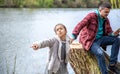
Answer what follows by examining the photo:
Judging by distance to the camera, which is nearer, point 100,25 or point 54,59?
point 54,59

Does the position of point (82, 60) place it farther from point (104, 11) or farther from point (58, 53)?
point (58, 53)

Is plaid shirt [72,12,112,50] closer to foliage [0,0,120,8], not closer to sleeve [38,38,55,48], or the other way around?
sleeve [38,38,55,48]

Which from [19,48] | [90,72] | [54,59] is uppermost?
[54,59]

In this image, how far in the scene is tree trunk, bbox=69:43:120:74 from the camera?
17.7ft

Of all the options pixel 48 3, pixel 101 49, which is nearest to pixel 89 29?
pixel 101 49

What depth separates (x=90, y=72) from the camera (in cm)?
546

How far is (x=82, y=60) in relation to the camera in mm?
5461

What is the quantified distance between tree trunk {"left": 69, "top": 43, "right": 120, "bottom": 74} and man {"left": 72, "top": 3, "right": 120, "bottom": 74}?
0.49 feet

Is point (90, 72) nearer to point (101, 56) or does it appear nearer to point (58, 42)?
point (101, 56)

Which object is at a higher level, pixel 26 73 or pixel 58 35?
pixel 58 35

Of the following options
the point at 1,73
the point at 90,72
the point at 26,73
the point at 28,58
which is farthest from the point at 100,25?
the point at 28,58

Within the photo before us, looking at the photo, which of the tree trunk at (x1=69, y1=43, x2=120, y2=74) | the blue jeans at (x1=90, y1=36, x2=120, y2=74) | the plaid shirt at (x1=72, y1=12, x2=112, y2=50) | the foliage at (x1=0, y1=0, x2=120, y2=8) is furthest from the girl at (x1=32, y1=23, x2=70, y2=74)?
the foliage at (x1=0, y1=0, x2=120, y2=8)

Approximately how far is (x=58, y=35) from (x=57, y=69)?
30 cm

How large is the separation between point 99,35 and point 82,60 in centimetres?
40
